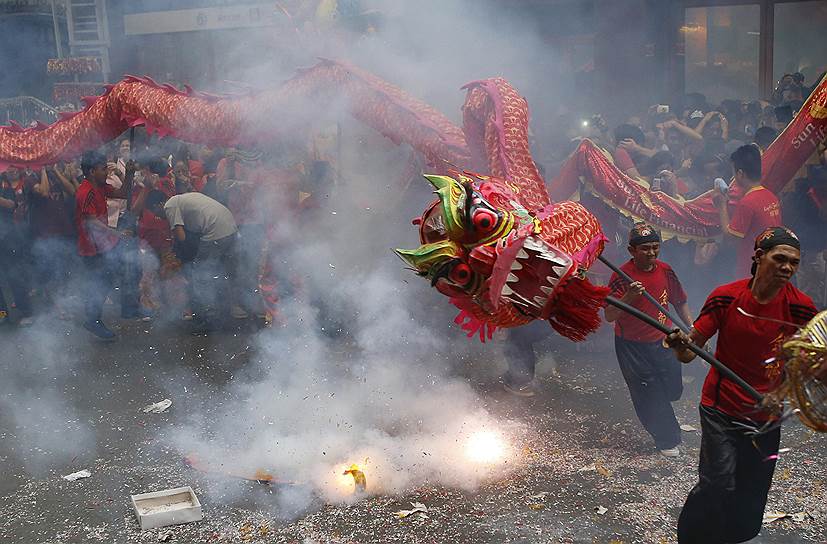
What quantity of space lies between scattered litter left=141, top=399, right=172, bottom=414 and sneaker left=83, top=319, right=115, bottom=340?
2.05 m

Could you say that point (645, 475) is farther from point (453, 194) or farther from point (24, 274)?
point (24, 274)

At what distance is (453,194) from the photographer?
3.54m

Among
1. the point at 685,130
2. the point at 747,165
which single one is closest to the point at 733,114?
the point at 685,130

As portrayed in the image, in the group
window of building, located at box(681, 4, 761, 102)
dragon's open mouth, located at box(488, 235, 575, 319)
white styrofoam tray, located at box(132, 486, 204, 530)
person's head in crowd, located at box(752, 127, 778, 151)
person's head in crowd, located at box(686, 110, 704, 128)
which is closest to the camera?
dragon's open mouth, located at box(488, 235, 575, 319)

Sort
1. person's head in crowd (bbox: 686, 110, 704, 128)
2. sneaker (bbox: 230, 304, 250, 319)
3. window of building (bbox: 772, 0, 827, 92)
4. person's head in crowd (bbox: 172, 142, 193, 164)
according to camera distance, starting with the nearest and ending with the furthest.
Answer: sneaker (bbox: 230, 304, 250, 319) → person's head in crowd (bbox: 172, 142, 193, 164) → person's head in crowd (bbox: 686, 110, 704, 128) → window of building (bbox: 772, 0, 827, 92)

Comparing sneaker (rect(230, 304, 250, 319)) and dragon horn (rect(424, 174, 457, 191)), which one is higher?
dragon horn (rect(424, 174, 457, 191))

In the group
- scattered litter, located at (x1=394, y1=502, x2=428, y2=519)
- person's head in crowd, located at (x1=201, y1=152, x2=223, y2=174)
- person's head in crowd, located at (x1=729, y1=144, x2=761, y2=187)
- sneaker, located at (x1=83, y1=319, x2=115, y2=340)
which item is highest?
person's head in crowd, located at (x1=729, y1=144, x2=761, y2=187)

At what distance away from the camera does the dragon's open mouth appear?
3.38 m

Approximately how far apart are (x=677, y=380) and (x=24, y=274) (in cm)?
673

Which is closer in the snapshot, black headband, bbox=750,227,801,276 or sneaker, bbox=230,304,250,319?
black headband, bbox=750,227,801,276

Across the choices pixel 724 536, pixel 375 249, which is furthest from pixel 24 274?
pixel 724 536

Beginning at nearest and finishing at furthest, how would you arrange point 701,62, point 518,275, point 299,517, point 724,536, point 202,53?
1. point 518,275
2. point 724,536
3. point 299,517
4. point 701,62
5. point 202,53

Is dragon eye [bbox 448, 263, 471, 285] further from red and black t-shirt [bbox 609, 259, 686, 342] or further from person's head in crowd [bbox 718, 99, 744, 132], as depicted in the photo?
person's head in crowd [bbox 718, 99, 744, 132]

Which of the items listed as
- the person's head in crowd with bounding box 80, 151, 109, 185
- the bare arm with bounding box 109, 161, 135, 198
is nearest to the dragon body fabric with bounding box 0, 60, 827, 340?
the person's head in crowd with bounding box 80, 151, 109, 185
